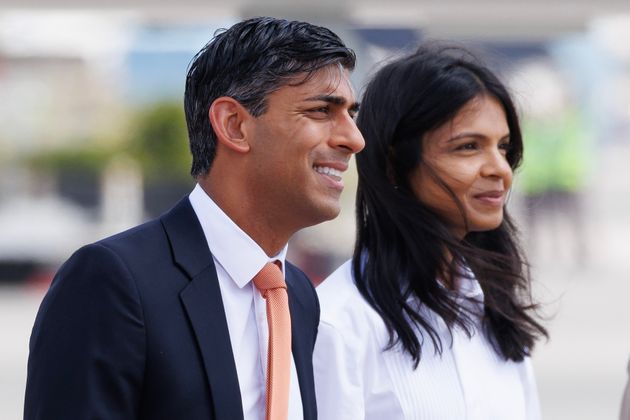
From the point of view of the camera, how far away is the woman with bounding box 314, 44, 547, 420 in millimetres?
2219

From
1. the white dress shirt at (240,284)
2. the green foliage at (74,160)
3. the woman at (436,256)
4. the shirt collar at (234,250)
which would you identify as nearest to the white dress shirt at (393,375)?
the woman at (436,256)

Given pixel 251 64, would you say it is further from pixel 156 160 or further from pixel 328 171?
pixel 156 160

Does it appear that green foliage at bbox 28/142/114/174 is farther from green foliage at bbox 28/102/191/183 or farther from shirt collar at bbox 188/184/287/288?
shirt collar at bbox 188/184/287/288

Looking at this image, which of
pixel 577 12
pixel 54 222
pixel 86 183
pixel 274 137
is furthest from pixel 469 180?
pixel 86 183

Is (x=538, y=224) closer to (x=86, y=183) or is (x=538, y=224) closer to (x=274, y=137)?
(x=86, y=183)

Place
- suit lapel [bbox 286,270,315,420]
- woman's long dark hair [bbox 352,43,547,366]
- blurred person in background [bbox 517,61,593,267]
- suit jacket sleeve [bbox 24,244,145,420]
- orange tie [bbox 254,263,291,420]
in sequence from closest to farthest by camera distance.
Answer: suit jacket sleeve [bbox 24,244,145,420] → orange tie [bbox 254,263,291,420] → suit lapel [bbox 286,270,315,420] → woman's long dark hair [bbox 352,43,547,366] → blurred person in background [bbox 517,61,593,267]

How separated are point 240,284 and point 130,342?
0.26 meters

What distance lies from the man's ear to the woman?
0.50 meters

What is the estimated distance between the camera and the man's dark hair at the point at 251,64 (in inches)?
71.7

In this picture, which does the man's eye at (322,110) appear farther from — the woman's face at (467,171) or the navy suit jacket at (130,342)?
the woman's face at (467,171)

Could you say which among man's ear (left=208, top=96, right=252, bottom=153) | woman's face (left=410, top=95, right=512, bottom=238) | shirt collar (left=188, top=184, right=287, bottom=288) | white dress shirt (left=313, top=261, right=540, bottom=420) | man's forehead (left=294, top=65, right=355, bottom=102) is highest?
man's forehead (left=294, top=65, right=355, bottom=102)

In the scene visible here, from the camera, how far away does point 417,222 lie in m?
2.35

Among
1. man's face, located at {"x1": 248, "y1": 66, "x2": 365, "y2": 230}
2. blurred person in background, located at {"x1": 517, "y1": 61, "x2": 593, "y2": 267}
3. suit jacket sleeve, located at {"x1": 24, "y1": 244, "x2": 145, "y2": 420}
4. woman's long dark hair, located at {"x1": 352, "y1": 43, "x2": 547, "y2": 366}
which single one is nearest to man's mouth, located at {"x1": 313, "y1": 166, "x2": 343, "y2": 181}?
man's face, located at {"x1": 248, "y1": 66, "x2": 365, "y2": 230}

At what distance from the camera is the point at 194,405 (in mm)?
1680
